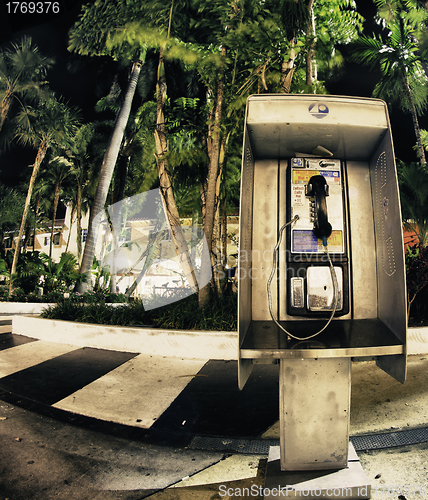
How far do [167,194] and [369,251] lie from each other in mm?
3293

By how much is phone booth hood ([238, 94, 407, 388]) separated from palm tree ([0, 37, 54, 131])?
12803 mm

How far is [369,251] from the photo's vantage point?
2.02 metres

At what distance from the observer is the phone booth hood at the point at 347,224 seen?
1542mm

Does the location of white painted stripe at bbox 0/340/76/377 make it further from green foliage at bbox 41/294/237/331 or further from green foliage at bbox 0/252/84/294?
green foliage at bbox 0/252/84/294

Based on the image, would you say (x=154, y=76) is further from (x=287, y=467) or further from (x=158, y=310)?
(x=287, y=467)

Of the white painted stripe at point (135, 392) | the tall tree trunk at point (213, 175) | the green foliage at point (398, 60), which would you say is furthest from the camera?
the green foliage at point (398, 60)

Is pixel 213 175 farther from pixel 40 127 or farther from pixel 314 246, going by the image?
pixel 40 127

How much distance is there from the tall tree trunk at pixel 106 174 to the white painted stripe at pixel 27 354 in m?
3.94

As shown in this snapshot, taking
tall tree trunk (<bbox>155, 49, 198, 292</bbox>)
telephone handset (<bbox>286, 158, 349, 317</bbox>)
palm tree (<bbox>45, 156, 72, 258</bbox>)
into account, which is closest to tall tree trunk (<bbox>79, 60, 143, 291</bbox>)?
tall tree trunk (<bbox>155, 49, 198, 292</bbox>)

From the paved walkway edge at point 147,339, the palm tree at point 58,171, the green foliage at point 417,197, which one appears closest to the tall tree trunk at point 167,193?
the paved walkway edge at point 147,339

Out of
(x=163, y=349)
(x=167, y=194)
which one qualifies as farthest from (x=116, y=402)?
(x=167, y=194)

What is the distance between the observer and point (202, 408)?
2.57m

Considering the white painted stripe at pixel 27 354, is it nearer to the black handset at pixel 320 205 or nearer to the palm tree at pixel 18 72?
the black handset at pixel 320 205

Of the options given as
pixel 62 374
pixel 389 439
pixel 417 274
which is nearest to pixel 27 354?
pixel 62 374
